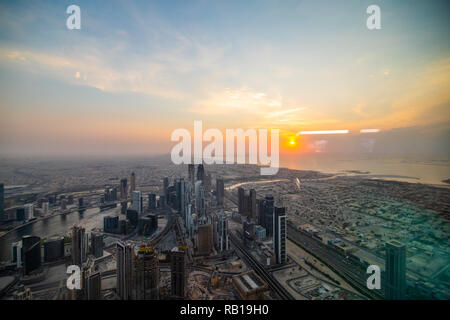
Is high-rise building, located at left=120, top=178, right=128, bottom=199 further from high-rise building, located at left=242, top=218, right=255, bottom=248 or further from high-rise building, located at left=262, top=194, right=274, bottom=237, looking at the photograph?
high-rise building, located at left=262, top=194, right=274, bottom=237

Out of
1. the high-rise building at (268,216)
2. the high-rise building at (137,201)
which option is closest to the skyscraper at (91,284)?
the high-rise building at (268,216)

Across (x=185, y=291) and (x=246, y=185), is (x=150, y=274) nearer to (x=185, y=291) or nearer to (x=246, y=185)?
(x=185, y=291)

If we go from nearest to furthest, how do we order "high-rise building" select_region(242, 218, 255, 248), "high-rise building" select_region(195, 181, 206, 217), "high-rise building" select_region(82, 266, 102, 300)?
"high-rise building" select_region(82, 266, 102, 300), "high-rise building" select_region(242, 218, 255, 248), "high-rise building" select_region(195, 181, 206, 217)

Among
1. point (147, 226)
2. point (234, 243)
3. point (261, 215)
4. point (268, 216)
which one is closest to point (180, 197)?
point (147, 226)

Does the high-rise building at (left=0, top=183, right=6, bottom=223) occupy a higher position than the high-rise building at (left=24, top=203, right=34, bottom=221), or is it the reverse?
the high-rise building at (left=0, top=183, right=6, bottom=223)

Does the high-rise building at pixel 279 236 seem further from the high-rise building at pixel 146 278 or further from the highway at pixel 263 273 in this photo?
the high-rise building at pixel 146 278

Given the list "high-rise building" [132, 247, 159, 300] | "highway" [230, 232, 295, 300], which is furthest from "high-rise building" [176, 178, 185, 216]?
"high-rise building" [132, 247, 159, 300]
